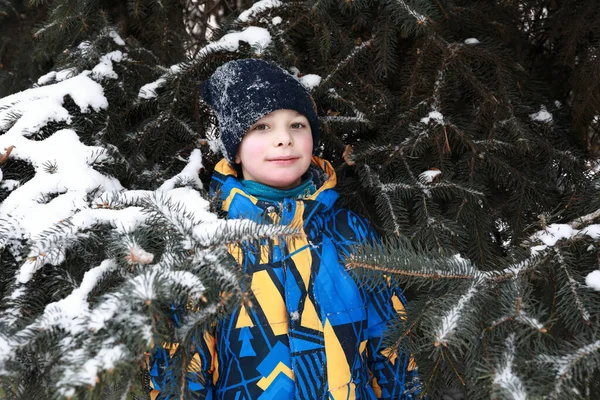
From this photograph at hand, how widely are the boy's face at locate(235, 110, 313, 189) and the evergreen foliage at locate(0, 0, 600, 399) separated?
20 centimetres

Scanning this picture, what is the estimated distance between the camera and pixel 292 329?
160 cm

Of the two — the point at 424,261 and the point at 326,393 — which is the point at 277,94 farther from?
the point at 326,393

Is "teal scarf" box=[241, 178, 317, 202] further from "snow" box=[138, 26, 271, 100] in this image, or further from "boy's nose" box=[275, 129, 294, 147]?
"snow" box=[138, 26, 271, 100]

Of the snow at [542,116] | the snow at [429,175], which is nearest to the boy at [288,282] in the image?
the snow at [429,175]

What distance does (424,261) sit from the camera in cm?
133

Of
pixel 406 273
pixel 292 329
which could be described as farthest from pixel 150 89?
pixel 406 273

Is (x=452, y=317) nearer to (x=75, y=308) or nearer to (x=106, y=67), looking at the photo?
(x=75, y=308)

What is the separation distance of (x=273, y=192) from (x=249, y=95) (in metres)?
0.34

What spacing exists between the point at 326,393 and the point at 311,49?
127 cm

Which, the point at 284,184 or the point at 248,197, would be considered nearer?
the point at 248,197

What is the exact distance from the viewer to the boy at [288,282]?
5.25ft

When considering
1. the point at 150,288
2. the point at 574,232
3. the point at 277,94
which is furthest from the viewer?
the point at 277,94

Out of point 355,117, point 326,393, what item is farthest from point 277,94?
point 326,393

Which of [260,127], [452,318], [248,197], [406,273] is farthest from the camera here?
[260,127]
